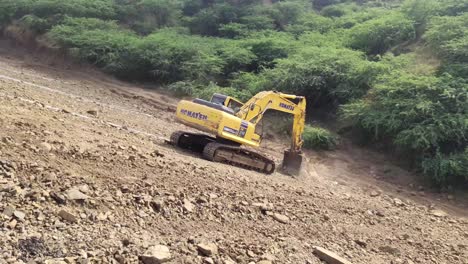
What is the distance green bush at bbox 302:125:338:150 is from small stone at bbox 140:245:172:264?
22.6ft

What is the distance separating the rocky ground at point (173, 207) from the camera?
3.71 metres

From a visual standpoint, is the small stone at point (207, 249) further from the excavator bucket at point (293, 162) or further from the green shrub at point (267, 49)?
the green shrub at point (267, 49)

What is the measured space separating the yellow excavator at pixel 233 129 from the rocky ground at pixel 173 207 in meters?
0.38

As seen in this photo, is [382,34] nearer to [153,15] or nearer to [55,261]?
[153,15]

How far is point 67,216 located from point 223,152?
3.75 metres

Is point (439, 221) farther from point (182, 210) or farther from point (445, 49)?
point (445, 49)

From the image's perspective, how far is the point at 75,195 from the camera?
13.7 feet

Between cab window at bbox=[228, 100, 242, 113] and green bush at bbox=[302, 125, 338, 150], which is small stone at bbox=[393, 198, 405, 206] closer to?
green bush at bbox=[302, 125, 338, 150]

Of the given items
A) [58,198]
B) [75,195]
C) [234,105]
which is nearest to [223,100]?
[234,105]

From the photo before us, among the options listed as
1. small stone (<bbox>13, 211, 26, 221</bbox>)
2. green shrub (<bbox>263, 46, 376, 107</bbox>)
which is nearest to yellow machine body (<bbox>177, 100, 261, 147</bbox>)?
small stone (<bbox>13, 211, 26, 221</bbox>)

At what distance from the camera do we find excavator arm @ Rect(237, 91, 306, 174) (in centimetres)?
775

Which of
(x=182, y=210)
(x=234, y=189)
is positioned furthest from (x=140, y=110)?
(x=182, y=210)

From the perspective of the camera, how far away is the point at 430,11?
14.7 metres

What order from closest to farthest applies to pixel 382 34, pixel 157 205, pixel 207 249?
pixel 207 249 → pixel 157 205 → pixel 382 34
